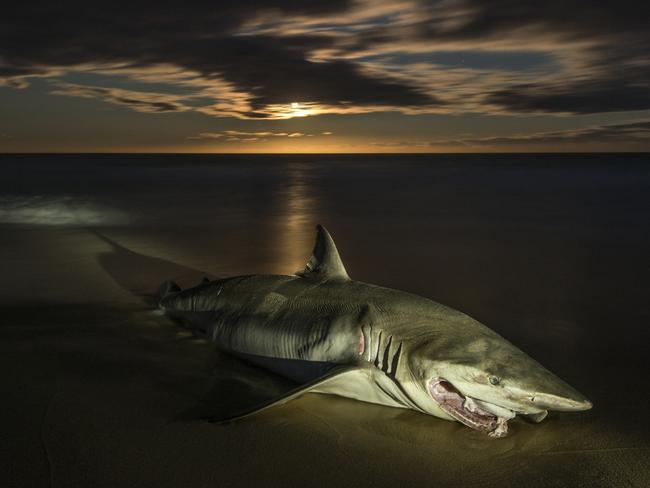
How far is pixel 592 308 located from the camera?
5.88 meters

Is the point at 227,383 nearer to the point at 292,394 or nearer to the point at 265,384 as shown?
the point at 265,384

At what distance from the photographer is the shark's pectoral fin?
10.1 feet

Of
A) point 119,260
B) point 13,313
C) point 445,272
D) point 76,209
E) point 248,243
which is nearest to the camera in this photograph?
point 13,313

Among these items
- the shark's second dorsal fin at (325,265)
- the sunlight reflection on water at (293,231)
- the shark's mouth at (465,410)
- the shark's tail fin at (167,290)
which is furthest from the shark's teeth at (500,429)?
the sunlight reflection on water at (293,231)

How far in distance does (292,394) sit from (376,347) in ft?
2.15

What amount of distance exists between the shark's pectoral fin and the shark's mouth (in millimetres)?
524

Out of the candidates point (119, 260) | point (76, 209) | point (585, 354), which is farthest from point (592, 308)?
point (76, 209)

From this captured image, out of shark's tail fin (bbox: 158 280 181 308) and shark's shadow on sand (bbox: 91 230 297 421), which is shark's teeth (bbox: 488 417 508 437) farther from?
shark's tail fin (bbox: 158 280 181 308)

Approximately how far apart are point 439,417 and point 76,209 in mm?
16286

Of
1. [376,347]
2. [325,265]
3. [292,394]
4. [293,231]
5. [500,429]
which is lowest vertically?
[293,231]

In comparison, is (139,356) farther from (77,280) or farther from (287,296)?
(77,280)

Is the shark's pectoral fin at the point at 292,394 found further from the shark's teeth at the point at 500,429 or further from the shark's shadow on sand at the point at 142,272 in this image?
the shark's shadow on sand at the point at 142,272

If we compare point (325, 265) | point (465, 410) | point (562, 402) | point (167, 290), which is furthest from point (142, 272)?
point (562, 402)

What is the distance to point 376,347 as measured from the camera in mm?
3514
